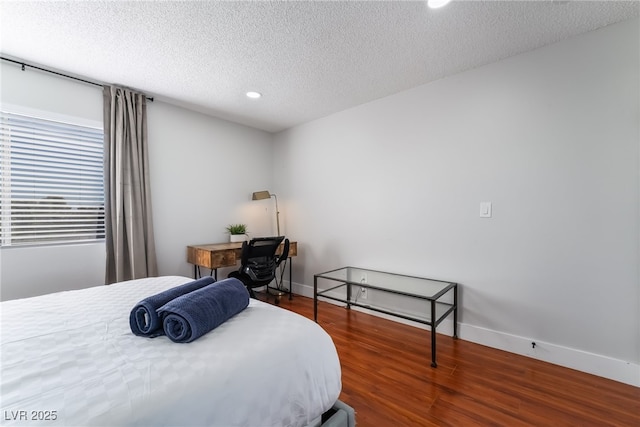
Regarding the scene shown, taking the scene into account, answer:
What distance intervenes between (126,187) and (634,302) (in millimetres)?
4238

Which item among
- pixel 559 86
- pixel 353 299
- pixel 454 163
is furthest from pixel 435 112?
pixel 353 299

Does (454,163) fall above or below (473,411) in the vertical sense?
above

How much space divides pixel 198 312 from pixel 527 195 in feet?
8.07

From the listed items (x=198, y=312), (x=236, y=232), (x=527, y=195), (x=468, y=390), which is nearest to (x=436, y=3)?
(x=527, y=195)

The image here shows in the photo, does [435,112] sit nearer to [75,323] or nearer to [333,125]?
[333,125]

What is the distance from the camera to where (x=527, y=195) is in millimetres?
2178

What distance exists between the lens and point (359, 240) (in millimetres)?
3264

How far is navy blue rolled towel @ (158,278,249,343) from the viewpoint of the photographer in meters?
1.07

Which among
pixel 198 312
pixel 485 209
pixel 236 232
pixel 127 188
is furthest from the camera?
pixel 236 232

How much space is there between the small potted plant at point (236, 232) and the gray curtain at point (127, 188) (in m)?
0.93

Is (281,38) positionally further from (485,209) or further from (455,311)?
(455,311)

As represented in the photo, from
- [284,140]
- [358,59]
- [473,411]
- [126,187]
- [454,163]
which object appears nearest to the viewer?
[473,411]

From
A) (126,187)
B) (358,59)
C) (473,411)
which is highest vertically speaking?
(358,59)

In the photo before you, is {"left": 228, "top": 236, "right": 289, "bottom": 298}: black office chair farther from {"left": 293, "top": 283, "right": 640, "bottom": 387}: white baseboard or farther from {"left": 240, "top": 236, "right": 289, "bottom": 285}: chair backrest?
{"left": 293, "top": 283, "right": 640, "bottom": 387}: white baseboard
